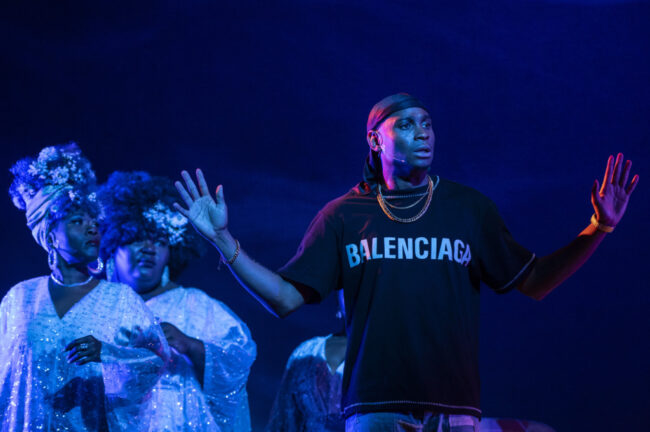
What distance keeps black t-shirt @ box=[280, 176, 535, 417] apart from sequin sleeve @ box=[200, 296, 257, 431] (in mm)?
2041

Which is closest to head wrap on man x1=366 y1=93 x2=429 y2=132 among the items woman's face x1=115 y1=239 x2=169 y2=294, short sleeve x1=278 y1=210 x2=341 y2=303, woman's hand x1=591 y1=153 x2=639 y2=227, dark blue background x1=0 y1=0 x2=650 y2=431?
short sleeve x1=278 y1=210 x2=341 y2=303

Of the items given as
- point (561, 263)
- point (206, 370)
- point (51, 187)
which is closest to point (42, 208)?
point (51, 187)

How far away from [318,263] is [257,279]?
242 millimetres

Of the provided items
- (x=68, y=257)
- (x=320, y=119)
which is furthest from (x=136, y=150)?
Answer: (x=68, y=257)

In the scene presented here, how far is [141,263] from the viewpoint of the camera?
178 inches

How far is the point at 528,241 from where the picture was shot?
202 inches

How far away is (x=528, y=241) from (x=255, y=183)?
216 centimetres

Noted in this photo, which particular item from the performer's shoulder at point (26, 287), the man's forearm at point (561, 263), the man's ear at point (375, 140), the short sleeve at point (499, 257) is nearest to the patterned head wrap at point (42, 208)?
the performer's shoulder at point (26, 287)

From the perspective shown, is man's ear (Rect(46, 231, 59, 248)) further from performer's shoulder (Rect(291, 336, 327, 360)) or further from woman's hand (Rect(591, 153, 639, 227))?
woman's hand (Rect(591, 153, 639, 227))

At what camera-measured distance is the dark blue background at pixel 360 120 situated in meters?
4.84

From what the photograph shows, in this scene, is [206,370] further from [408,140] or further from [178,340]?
[408,140]

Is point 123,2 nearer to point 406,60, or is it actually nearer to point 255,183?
point 255,183

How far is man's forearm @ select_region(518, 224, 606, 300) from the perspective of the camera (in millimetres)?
2328

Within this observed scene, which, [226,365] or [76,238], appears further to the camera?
[226,365]
